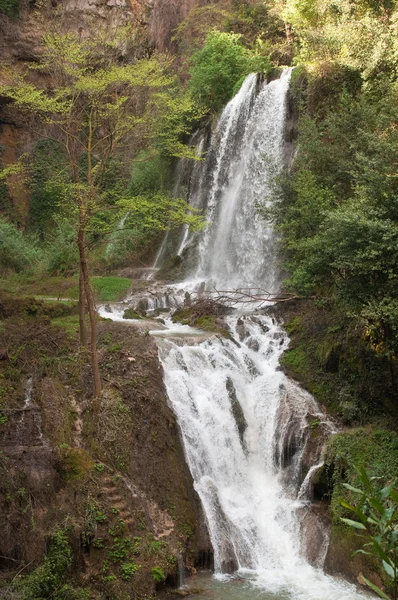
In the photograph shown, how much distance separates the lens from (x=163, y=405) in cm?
1134

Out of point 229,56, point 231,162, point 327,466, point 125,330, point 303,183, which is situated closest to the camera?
point 327,466

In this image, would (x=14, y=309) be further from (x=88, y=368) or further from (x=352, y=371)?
(x=352, y=371)

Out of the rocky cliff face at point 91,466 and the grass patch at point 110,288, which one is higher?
the grass patch at point 110,288

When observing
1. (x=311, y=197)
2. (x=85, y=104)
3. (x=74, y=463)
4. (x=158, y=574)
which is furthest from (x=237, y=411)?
(x=85, y=104)

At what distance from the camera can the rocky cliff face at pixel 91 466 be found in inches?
323

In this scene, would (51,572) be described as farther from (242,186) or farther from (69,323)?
(242,186)

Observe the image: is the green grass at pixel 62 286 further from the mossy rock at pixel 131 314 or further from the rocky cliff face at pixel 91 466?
the rocky cliff face at pixel 91 466

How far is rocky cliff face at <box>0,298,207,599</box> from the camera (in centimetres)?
820

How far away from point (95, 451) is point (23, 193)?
80.5ft

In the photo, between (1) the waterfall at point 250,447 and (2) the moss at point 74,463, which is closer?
(2) the moss at point 74,463

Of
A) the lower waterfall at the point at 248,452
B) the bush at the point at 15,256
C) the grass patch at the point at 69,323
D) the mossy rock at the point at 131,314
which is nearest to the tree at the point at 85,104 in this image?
the grass patch at the point at 69,323

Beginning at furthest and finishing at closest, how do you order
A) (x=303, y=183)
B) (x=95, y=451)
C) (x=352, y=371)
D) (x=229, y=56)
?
(x=229, y=56)
(x=303, y=183)
(x=352, y=371)
(x=95, y=451)

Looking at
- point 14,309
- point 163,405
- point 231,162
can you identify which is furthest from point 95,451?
point 231,162

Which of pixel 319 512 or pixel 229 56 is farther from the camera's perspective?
pixel 229 56
